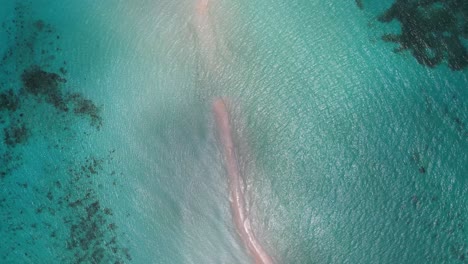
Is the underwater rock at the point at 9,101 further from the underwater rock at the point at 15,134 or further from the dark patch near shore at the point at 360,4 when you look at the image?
the dark patch near shore at the point at 360,4

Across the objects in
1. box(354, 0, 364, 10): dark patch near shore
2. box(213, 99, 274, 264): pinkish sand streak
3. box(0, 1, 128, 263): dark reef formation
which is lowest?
box(213, 99, 274, 264): pinkish sand streak

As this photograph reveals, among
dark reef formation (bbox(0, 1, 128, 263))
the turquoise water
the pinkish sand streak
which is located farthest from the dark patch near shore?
dark reef formation (bbox(0, 1, 128, 263))

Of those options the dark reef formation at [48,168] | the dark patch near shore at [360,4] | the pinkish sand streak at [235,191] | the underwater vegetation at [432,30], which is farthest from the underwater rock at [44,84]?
the underwater vegetation at [432,30]

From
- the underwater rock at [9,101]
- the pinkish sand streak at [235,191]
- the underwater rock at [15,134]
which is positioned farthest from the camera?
the underwater rock at [9,101]

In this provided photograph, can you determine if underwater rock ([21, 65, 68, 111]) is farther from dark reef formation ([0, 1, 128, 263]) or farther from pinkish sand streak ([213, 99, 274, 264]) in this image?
pinkish sand streak ([213, 99, 274, 264])

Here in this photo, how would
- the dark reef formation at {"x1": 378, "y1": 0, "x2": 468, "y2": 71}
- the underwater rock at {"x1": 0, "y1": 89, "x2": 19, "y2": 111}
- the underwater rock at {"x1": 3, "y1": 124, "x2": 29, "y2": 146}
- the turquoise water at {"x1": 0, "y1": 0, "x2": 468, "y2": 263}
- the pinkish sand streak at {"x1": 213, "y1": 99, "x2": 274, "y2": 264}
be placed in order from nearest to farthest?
the turquoise water at {"x1": 0, "y1": 0, "x2": 468, "y2": 263}
the pinkish sand streak at {"x1": 213, "y1": 99, "x2": 274, "y2": 264}
the dark reef formation at {"x1": 378, "y1": 0, "x2": 468, "y2": 71}
the underwater rock at {"x1": 3, "y1": 124, "x2": 29, "y2": 146}
the underwater rock at {"x1": 0, "y1": 89, "x2": 19, "y2": 111}

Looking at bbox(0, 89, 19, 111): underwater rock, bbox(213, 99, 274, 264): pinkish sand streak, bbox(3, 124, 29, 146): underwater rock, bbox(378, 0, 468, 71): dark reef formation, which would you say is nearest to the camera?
bbox(213, 99, 274, 264): pinkish sand streak

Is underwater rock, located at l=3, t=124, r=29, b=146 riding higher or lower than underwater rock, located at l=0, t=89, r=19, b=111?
lower

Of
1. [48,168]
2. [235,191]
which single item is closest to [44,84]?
[48,168]
